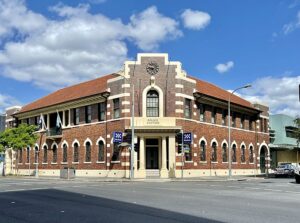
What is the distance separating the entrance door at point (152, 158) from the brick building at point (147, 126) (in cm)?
9

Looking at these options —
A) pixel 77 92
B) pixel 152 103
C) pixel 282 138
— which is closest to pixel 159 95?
pixel 152 103

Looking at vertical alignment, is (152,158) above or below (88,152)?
below

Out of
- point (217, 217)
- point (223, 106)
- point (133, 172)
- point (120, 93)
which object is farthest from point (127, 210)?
point (223, 106)

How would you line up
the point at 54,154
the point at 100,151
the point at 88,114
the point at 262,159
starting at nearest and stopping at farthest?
the point at 100,151
the point at 88,114
the point at 54,154
the point at 262,159

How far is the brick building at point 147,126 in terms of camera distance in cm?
3769

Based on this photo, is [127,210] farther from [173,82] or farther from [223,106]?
[223,106]

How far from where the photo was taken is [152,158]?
127 ft

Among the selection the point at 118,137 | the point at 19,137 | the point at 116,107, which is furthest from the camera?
the point at 19,137

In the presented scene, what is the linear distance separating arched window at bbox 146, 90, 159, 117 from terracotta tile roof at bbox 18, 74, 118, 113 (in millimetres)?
5300

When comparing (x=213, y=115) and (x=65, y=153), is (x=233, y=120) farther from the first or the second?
(x=65, y=153)

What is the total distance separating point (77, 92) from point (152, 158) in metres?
14.1

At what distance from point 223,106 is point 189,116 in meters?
6.68

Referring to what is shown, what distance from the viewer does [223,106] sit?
149 ft

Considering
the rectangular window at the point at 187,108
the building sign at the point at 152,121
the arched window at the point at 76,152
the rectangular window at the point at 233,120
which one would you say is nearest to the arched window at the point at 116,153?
the building sign at the point at 152,121
